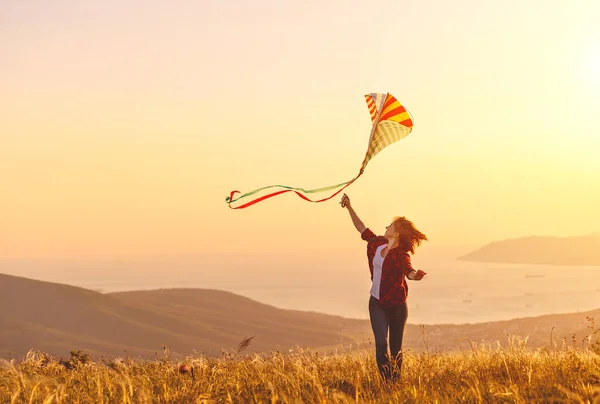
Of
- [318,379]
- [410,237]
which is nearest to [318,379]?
[318,379]

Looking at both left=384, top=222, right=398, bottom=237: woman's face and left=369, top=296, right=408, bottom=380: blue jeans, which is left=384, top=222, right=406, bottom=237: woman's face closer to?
left=384, top=222, right=398, bottom=237: woman's face

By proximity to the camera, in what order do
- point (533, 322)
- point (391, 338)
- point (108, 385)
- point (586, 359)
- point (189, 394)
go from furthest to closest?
point (533, 322) < point (391, 338) < point (586, 359) < point (108, 385) < point (189, 394)

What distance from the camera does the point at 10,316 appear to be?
196 metres

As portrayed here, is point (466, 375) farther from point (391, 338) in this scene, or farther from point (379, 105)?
point (379, 105)

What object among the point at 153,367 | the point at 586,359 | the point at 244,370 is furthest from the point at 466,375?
the point at 153,367

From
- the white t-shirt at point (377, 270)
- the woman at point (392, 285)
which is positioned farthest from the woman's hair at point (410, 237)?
the white t-shirt at point (377, 270)

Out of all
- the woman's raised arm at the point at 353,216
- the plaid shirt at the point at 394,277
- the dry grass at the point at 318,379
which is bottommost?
the dry grass at the point at 318,379

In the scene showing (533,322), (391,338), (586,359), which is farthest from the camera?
(533,322)

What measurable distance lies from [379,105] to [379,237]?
2.02 m

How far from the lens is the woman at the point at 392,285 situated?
9266 mm

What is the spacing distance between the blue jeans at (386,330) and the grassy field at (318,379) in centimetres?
25

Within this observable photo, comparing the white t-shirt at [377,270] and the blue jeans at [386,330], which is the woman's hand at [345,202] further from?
the blue jeans at [386,330]

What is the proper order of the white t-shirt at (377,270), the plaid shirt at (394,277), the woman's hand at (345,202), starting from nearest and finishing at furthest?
the plaid shirt at (394,277) < the white t-shirt at (377,270) < the woman's hand at (345,202)

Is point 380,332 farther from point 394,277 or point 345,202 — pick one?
point 345,202
